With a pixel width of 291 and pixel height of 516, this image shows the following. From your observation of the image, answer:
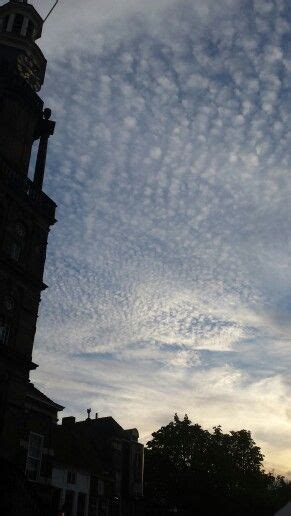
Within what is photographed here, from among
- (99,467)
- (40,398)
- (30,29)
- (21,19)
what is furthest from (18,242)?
(99,467)

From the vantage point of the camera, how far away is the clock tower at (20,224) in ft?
78.4

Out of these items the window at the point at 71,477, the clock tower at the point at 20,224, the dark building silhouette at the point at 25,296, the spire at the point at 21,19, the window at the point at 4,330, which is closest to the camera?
the dark building silhouette at the point at 25,296

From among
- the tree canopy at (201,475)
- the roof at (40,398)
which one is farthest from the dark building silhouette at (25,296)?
the tree canopy at (201,475)

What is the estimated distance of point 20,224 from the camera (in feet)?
91.5

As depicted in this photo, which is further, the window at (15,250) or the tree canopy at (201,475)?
the tree canopy at (201,475)

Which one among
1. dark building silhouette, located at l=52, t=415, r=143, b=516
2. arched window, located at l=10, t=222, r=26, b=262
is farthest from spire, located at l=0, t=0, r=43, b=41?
dark building silhouette, located at l=52, t=415, r=143, b=516

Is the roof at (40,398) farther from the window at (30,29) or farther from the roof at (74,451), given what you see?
the window at (30,29)

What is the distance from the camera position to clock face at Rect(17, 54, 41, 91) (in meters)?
32.9

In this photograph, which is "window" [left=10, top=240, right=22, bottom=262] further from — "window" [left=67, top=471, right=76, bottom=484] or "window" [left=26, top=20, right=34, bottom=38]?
"window" [left=67, top=471, right=76, bottom=484]

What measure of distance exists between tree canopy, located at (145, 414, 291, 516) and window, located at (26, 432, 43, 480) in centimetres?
3552

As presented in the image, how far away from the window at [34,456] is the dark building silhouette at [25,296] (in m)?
0.05

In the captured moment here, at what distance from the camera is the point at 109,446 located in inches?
1943

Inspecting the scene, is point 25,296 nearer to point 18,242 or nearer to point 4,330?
point 4,330

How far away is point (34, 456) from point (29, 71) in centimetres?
2550
